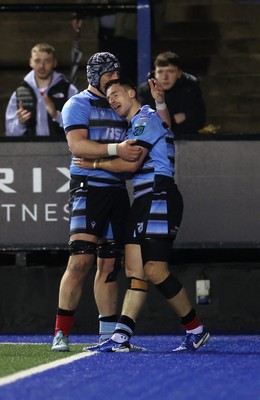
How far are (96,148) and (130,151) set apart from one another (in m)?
0.31

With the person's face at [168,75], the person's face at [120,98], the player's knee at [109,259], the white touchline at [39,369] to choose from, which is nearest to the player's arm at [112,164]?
the person's face at [120,98]

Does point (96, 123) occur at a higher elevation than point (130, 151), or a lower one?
higher

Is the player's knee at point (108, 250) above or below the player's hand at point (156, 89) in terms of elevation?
below

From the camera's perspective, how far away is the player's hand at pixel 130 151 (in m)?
9.16

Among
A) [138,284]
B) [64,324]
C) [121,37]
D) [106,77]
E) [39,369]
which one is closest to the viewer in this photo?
[39,369]

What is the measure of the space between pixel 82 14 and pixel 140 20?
4.02ft

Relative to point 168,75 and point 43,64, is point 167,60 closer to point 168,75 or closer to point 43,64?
point 168,75

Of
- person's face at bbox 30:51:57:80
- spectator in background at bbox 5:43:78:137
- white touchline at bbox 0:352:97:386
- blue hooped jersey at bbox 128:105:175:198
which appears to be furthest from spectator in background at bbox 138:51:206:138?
white touchline at bbox 0:352:97:386

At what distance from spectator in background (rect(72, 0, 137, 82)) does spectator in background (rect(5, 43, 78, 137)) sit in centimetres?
101

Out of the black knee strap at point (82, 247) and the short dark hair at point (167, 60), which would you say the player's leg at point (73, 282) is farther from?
the short dark hair at point (167, 60)

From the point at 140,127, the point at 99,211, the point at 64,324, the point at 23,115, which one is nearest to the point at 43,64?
the point at 23,115

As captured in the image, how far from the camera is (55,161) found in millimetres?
11672

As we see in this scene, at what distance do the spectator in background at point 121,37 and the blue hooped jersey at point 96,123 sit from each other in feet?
12.5

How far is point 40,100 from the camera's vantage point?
12617 millimetres
